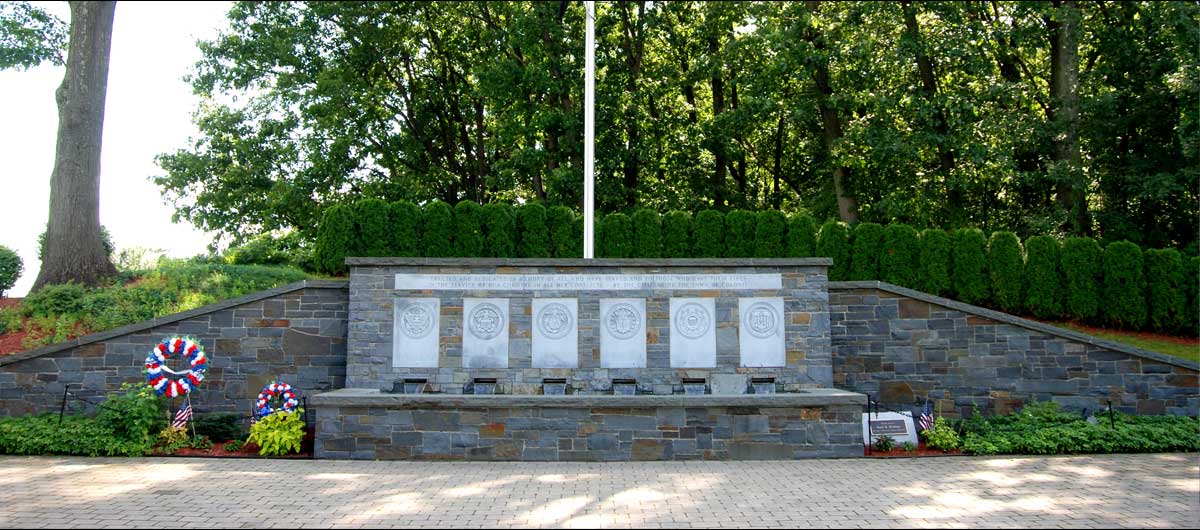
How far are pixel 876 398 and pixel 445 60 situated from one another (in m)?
16.5

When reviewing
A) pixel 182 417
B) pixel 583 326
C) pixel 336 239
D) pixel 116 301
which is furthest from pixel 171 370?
pixel 583 326

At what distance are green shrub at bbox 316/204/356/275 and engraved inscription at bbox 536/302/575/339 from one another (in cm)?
495

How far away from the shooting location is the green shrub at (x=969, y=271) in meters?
14.0

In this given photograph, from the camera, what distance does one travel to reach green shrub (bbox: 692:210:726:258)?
14.8 meters

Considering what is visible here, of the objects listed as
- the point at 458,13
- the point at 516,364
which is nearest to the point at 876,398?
the point at 516,364

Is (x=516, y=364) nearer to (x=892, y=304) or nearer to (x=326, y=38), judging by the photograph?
(x=892, y=304)

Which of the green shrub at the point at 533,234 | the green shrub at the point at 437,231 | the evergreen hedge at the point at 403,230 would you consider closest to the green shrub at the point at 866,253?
the green shrub at the point at 533,234

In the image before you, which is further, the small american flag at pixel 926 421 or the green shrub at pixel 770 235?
the green shrub at pixel 770 235

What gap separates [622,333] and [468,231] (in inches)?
179


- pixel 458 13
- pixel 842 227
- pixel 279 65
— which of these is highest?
pixel 458 13

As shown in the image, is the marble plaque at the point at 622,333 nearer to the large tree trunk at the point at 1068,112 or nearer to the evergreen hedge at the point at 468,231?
the evergreen hedge at the point at 468,231

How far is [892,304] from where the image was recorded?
1180cm

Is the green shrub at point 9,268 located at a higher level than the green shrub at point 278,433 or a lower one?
higher

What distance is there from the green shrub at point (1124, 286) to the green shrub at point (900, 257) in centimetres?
319
